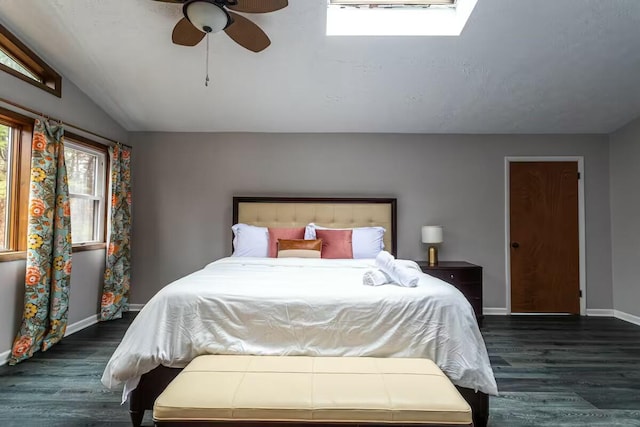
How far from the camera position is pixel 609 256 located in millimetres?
4445

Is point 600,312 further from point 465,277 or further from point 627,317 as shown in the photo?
point 465,277

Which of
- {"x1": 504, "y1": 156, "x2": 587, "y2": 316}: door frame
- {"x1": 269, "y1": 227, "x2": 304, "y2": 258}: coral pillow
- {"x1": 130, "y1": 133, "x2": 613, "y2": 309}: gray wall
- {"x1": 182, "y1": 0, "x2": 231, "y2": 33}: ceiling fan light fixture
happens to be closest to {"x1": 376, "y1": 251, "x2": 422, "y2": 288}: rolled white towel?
{"x1": 269, "y1": 227, "x2": 304, "y2": 258}: coral pillow

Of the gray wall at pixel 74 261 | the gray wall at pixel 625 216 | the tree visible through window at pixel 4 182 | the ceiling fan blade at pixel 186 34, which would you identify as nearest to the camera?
the ceiling fan blade at pixel 186 34

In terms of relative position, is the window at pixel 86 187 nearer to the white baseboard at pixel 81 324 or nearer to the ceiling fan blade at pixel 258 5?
the white baseboard at pixel 81 324

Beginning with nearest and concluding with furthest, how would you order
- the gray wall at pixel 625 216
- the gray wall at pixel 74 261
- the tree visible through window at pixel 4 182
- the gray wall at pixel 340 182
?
the gray wall at pixel 74 261, the tree visible through window at pixel 4 182, the gray wall at pixel 625 216, the gray wall at pixel 340 182

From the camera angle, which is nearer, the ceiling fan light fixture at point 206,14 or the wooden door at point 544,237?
the ceiling fan light fixture at point 206,14

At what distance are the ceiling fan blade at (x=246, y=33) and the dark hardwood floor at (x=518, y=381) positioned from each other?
95.9 inches

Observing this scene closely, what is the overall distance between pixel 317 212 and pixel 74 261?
261 cm

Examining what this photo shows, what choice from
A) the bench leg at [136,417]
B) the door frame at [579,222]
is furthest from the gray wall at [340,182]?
the bench leg at [136,417]

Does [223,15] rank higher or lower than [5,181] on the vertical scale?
higher

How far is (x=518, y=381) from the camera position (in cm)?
257

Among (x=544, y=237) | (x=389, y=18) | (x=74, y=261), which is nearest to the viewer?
(x=389, y=18)

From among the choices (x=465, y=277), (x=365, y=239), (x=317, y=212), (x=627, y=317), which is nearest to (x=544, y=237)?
(x=627, y=317)

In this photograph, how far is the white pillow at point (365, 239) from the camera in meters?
3.85
